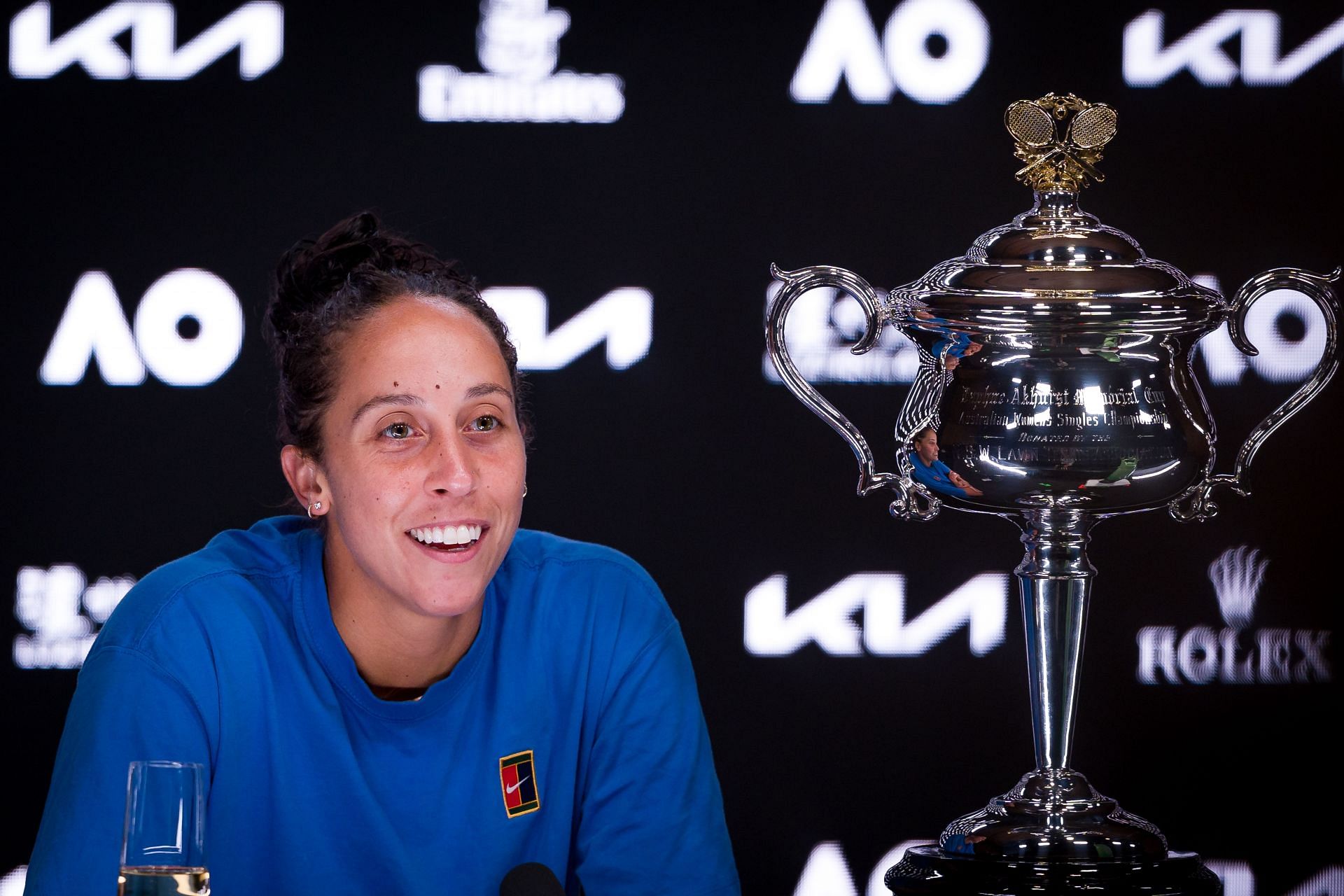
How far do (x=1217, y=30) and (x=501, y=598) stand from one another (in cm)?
158

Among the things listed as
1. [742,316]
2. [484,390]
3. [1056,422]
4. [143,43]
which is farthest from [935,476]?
[143,43]

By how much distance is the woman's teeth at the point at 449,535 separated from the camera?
1.58m

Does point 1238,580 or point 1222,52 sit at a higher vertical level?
point 1222,52

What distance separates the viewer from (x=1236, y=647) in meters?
2.64

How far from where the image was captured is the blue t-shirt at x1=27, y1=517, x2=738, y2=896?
1.52 metres

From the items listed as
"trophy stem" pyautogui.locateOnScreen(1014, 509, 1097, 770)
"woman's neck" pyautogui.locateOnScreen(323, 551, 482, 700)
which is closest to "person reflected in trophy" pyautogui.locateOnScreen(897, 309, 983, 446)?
"trophy stem" pyautogui.locateOnScreen(1014, 509, 1097, 770)

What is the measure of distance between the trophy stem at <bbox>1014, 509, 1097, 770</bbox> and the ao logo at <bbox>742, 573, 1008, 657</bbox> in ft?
3.88

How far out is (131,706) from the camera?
4.89 ft

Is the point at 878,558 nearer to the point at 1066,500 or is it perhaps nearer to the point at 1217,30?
the point at 1217,30

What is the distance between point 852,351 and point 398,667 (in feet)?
1.95

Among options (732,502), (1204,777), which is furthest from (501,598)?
(1204,777)

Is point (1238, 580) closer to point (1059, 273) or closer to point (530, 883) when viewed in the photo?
point (1059, 273)

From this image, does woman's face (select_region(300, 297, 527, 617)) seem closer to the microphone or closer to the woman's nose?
the woman's nose

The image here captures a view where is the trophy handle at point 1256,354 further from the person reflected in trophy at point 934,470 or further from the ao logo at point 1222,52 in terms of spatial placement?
the ao logo at point 1222,52
